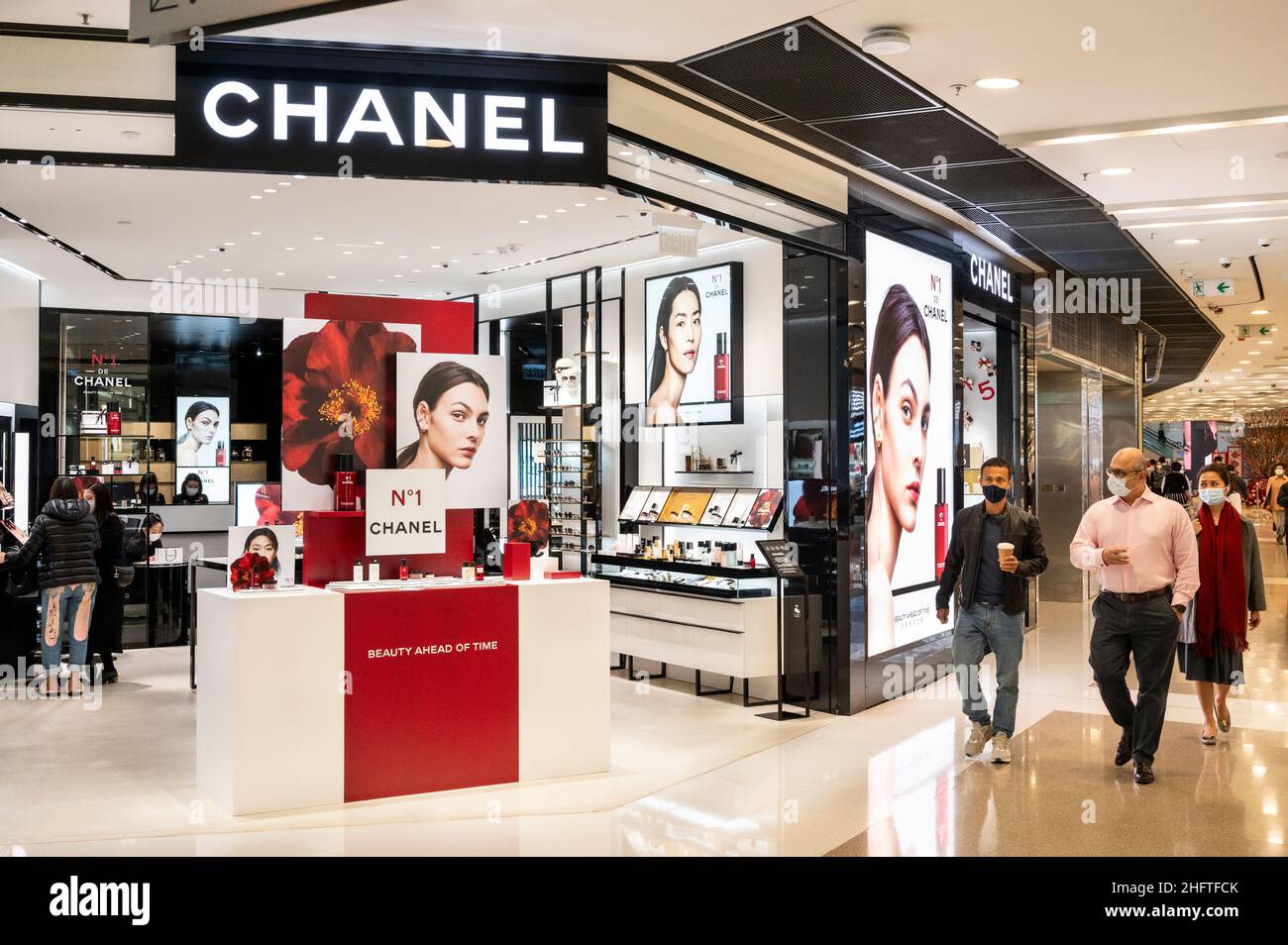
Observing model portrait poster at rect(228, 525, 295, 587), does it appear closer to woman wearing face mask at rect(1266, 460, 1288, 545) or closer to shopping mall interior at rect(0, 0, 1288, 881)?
shopping mall interior at rect(0, 0, 1288, 881)

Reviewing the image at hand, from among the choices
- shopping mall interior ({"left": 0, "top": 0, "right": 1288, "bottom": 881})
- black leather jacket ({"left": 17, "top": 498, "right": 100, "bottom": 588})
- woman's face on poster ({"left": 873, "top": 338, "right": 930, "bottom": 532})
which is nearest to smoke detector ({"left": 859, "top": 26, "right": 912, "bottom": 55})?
shopping mall interior ({"left": 0, "top": 0, "right": 1288, "bottom": 881})

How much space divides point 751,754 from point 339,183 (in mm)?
4479

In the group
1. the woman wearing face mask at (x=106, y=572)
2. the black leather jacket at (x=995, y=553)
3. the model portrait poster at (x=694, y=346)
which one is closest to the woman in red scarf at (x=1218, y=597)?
the black leather jacket at (x=995, y=553)

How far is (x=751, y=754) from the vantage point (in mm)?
6574

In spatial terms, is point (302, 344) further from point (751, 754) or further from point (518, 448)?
point (518, 448)

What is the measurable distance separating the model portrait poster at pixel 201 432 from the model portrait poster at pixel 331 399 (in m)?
9.68

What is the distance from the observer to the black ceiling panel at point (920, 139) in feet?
21.6

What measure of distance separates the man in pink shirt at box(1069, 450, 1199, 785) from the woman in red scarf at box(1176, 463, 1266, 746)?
0.84 meters

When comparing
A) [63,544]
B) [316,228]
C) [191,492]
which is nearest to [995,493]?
[316,228]

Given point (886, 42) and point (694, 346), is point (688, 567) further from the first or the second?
point (886, 42)

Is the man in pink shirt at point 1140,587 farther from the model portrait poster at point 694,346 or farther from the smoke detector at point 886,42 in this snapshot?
the model portrait poster at point 694,346

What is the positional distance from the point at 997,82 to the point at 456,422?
3384 millimetres

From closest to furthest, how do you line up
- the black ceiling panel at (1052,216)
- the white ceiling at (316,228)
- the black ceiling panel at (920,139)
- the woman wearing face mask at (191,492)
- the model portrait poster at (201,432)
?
the black ceiling panel at (920,139), the white ceiling at (316,228), the black ceiling panel at (1052,216), the woman wearing face mask at (191,492), the model portrait poster at (201,432)

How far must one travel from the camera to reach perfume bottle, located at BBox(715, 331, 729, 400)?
9836 mm
